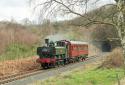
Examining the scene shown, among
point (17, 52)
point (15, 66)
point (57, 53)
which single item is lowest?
point (15, 66)

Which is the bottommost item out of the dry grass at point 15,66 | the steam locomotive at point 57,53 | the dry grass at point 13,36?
the dry grass at point 15,66

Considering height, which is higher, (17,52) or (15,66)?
(17,52)

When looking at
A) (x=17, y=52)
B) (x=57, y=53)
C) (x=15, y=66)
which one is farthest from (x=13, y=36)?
(x=15, y=66)

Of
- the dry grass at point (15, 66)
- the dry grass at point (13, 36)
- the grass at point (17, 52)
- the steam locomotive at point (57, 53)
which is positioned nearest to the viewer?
the dry grass at point (15, 66)

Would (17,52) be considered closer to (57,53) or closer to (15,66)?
(57,53)

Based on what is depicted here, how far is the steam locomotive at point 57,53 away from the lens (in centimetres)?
4341

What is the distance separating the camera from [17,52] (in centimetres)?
5203

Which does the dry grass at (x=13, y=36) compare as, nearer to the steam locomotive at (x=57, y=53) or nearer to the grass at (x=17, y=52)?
the grass at (x=17, y=52)

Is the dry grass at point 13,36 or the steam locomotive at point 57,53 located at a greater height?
the dry grass at point 13,36

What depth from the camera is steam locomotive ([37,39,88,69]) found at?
43.4m

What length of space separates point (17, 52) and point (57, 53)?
931 cm

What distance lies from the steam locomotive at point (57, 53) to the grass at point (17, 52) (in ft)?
17.3

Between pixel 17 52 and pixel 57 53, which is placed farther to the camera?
pixel 17 52

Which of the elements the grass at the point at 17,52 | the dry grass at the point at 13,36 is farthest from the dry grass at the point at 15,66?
the dry grass at the point at 13,36
